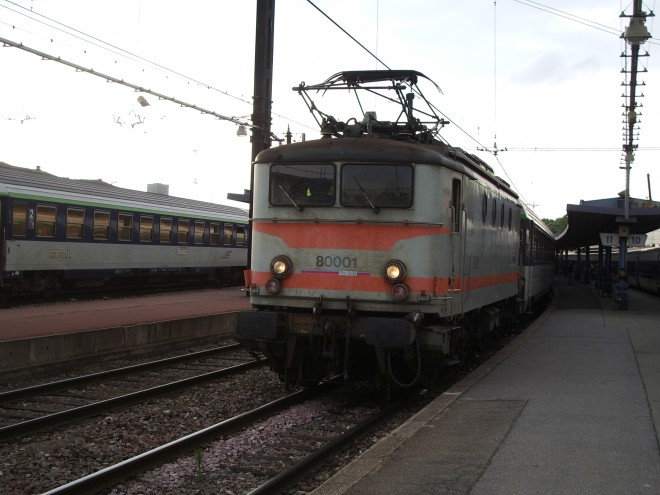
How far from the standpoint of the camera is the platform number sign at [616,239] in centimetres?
2283

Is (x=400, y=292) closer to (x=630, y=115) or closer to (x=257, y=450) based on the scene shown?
(x=257, y=450)

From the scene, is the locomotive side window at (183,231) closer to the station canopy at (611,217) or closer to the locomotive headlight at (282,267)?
the station canopy at (611,217)

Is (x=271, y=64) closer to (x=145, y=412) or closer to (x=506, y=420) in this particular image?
(x=145, y=412)

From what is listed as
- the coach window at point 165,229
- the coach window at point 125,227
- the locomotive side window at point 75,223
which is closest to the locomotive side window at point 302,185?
the locomotive side window at point 75,223

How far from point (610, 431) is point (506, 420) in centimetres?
98

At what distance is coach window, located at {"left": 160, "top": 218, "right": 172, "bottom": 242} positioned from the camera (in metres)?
23.4

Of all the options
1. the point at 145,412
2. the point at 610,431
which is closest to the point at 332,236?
the point at 145,412

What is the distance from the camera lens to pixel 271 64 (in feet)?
60.6

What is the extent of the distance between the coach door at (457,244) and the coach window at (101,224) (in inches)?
567

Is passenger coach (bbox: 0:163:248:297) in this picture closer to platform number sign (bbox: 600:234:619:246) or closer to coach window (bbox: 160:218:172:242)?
coach window (bbox: 160:218:172:242)

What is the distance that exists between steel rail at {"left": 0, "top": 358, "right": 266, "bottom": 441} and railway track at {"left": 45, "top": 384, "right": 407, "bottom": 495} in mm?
1159

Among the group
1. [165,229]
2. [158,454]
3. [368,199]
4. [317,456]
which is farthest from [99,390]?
[165,229]

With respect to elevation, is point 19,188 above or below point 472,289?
above

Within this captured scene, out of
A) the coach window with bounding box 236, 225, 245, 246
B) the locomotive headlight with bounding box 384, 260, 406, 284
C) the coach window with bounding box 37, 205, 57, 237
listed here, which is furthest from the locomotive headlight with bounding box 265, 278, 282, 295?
the coach window with bounding box 236, 225, 245, 246
